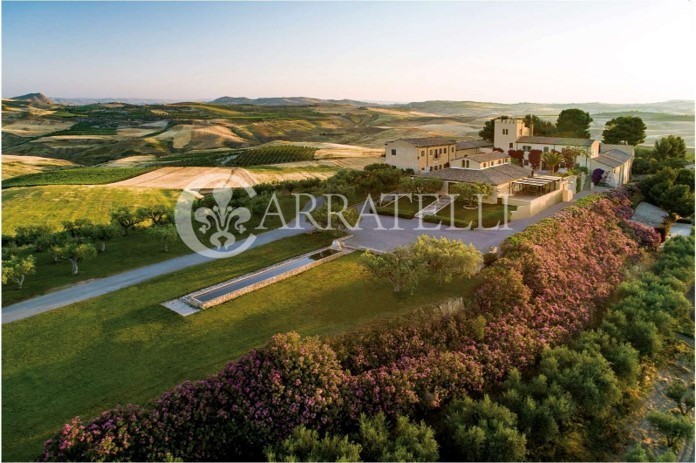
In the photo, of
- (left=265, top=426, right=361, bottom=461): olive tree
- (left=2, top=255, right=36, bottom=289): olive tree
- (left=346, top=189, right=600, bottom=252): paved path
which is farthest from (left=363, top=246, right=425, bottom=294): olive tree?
(left=2, top=255, right=36, bottom=289): olive tree

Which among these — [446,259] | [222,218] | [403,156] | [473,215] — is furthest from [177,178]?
[446,259]

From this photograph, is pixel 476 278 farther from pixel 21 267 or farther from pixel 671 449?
pixel 21 267

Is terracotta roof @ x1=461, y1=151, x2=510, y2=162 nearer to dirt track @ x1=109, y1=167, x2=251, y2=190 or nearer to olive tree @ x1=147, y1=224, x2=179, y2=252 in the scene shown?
dirt track @ x1=109, y1=167, x2=251, y2=190

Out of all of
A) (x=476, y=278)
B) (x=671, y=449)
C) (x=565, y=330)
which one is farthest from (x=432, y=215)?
(x=671, y=449)

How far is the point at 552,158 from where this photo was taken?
2039 inches

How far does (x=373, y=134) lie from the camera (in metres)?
136

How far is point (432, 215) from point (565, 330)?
59.8 feet

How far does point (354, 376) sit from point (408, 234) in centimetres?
1896

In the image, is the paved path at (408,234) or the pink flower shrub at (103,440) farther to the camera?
the paved path at (408,234)

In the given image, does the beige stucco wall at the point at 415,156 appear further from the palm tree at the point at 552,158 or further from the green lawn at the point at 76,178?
the green lawn at the point at 76,178

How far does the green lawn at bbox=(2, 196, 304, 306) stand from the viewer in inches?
1017

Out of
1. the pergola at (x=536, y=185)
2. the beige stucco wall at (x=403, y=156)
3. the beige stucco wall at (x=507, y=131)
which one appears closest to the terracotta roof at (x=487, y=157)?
the beige stucco wall at (x=507, y=131)

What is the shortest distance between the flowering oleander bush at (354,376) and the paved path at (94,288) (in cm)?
1203

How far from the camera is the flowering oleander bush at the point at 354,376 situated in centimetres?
1429
